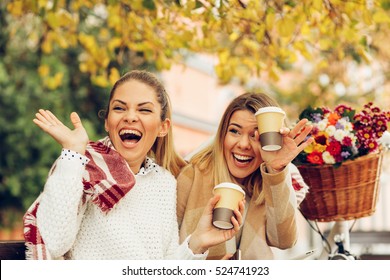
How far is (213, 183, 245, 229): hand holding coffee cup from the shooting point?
106 inches

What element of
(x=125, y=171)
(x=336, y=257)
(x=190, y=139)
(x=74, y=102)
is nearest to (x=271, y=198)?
(x=125, y=171)

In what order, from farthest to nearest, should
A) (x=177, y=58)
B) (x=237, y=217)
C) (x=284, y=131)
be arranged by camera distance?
(x=177, y=58) < (x=284, y=131) < (x=237, y=217)

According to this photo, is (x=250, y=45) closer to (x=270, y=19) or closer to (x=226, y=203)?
(x=270, y=19)

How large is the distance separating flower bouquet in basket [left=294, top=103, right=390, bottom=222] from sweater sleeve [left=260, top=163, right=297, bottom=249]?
1.82ft

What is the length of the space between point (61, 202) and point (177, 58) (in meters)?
3.84

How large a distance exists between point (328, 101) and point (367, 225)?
20.2 feet

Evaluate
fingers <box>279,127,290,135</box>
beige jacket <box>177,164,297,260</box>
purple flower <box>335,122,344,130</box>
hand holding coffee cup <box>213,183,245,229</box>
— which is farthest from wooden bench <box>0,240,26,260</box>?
purple flower <box>335,122,344,130</box>

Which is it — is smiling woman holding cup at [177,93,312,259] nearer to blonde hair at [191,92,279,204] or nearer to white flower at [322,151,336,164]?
blonde hair at [191,92,279,204]

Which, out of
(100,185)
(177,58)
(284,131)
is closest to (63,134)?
(100,185)

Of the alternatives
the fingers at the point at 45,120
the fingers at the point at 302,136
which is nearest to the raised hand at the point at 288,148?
the fingers at the point at 302,136

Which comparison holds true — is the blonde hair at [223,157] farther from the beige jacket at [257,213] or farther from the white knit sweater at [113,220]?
the white knit sweater at [113,220]

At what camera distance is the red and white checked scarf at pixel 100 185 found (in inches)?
105

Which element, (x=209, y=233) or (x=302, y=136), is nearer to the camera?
(x=209, y=233)

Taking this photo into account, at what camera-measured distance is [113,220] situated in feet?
9.25
